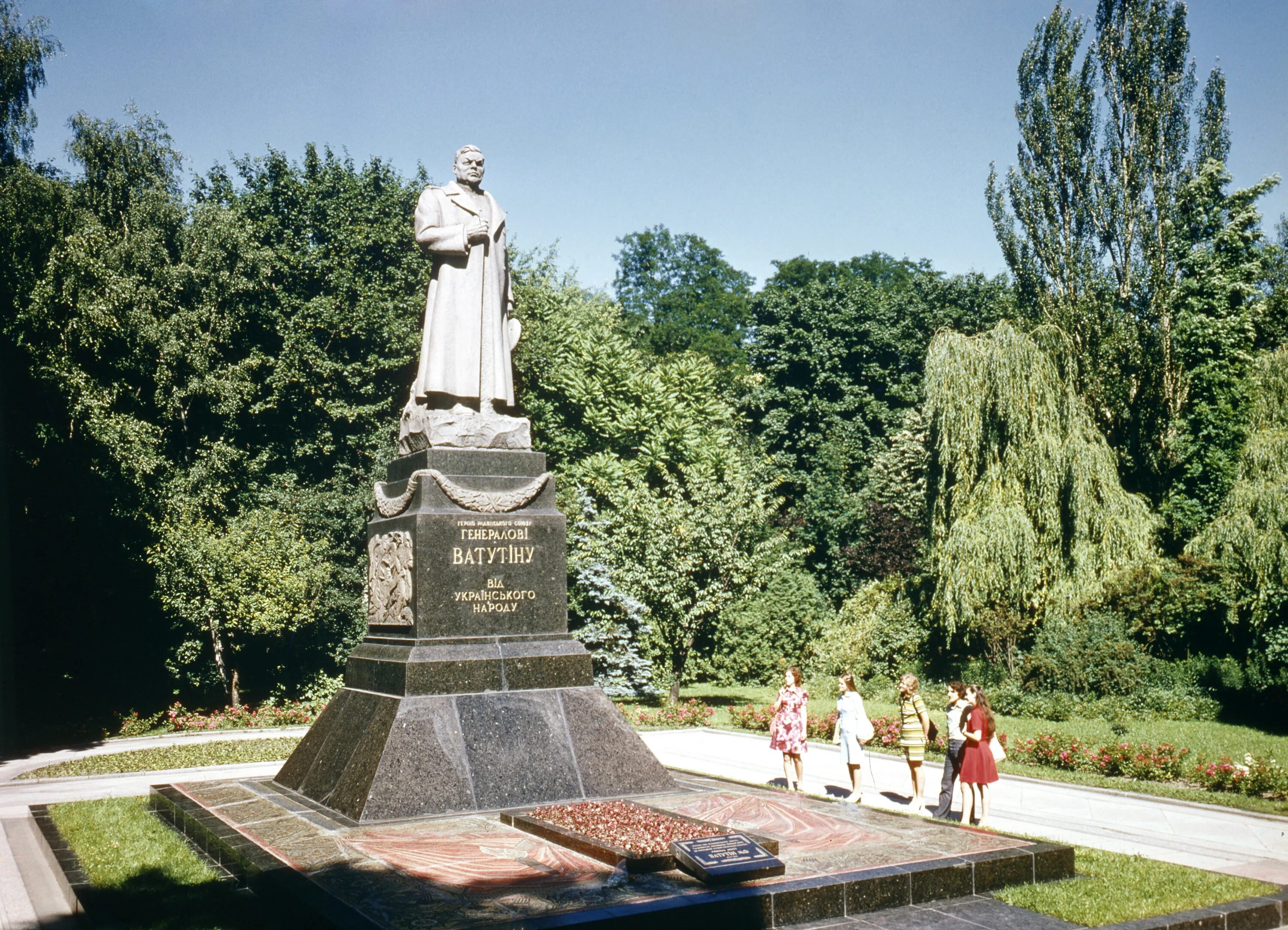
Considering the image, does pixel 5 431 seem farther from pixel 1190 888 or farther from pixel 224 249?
pixel 1190 888

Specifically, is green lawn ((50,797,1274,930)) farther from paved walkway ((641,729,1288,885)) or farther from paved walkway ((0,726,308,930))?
paved walkway ((641,729,1288,885))

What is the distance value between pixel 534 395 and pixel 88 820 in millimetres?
21435

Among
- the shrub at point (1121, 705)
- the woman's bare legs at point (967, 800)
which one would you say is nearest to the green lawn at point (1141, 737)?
the shrub at point (1121, 705)

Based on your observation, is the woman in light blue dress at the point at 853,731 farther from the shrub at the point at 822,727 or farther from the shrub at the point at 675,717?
the shrub at the point at 675,717

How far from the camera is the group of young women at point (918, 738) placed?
1025 cm

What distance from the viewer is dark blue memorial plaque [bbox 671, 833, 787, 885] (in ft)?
22.2

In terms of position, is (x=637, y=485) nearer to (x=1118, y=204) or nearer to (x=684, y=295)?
(x=1118, y=204)

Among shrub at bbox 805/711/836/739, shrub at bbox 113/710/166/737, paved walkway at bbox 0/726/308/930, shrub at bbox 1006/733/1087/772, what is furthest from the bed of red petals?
shrub at bbox 113/710/166/737

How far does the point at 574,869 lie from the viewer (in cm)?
715

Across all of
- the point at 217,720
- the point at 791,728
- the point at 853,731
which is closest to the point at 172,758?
the point at 217,720

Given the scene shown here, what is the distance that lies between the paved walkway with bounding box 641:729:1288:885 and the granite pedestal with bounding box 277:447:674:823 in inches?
133

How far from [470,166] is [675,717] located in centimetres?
1400

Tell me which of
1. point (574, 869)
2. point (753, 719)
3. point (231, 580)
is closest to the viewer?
point (574, 869)

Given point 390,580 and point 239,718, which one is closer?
point 390,580
